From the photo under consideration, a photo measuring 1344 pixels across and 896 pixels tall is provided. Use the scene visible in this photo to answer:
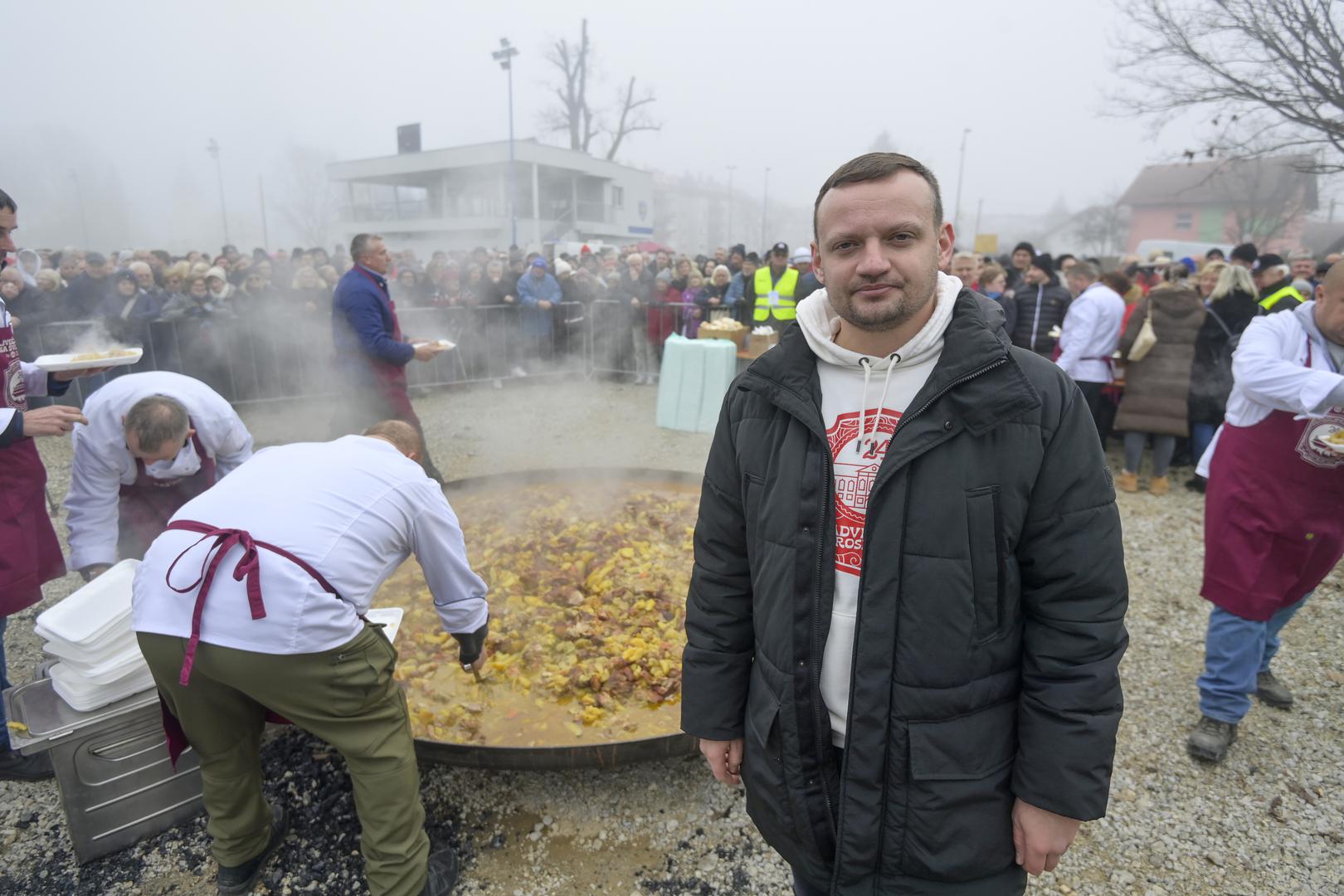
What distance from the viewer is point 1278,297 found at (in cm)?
645

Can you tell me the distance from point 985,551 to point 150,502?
155 inches

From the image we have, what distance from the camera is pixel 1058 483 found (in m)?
1.39

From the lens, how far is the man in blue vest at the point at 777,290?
9586 millimetres

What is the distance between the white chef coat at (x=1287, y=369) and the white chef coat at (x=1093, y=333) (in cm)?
416

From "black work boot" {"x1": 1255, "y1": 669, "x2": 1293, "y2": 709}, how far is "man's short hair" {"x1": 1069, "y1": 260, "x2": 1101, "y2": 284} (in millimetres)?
4992

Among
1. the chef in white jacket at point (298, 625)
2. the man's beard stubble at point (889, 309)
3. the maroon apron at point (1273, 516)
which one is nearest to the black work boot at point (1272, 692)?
the maroon apron at point (1273, 516)

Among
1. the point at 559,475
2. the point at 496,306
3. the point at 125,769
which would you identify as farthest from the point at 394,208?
the point at 125,769

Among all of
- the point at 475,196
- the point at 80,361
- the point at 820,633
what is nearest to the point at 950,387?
the point at 820,633

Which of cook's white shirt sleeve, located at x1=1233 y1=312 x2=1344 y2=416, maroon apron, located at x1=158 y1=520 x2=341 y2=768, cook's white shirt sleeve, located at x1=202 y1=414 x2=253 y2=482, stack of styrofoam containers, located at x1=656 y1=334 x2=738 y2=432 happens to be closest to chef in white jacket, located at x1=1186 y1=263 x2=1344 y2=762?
cook's white shirt sleeve, located at x1=1233 y1=312 x2=1344 y2=416

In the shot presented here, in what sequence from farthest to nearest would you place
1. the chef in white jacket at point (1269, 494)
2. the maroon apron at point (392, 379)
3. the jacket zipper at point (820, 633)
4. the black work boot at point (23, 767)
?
the maroon apron at point (392, 379) → the black work boot at point (23, 767) → the chef in white jacket at point (1269, 494) → the jacket zipper at point (820, 633)

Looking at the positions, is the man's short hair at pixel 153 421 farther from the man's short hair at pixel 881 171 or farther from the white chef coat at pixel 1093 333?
the white chef coat at pixel 1093 333

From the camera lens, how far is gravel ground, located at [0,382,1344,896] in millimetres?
2641

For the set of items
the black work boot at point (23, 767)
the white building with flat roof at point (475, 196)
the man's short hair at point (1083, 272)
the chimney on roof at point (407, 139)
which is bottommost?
the black work boot at point (23, 767)

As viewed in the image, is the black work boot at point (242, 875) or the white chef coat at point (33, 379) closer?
the black work boot at point (242, 875)
